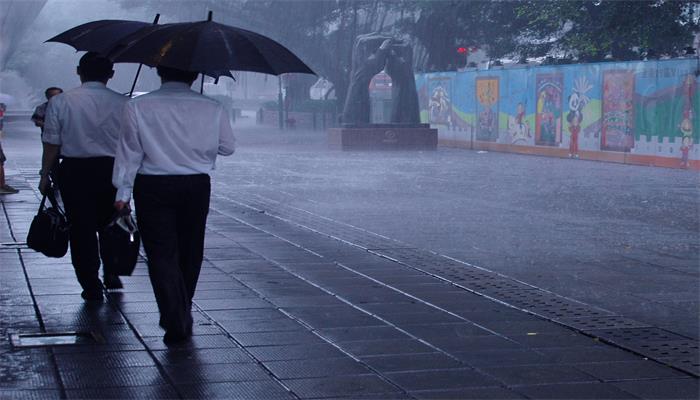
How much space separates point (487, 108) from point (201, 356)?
2841cm

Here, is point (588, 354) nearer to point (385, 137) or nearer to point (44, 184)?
point (44, 184)

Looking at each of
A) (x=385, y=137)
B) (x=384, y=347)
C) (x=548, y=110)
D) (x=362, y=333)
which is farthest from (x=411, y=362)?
(x=385, y=137)

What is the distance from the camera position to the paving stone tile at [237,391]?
5.47m

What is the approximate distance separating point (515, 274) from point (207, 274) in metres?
2.43

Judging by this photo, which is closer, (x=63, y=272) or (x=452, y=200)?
(x=63, y=272)

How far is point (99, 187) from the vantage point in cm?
781

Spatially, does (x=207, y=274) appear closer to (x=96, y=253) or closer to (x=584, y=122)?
(x=96, y=253)

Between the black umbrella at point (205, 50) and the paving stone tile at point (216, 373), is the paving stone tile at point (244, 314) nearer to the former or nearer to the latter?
the paving stone tile at point (216, 373)

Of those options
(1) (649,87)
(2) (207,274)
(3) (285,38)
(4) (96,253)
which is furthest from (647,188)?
(3) (285,38)

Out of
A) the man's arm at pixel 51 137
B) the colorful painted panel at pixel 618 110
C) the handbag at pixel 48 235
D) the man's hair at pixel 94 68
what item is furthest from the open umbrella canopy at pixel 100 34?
the colorful painted panel at pixel 618 110

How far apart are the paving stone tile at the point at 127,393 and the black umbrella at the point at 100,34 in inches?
95.3

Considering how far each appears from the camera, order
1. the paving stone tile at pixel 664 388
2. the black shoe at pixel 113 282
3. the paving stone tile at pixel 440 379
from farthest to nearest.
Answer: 1. the black shoe at pixel 113 282
2. the paving stone tile at pixel 440 379
3. the paving stone tile at pixel 664 388

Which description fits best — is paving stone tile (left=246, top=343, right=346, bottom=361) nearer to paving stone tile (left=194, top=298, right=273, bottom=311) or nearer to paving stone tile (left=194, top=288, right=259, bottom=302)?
paving stone tile (left=194, top=298, right=273, bottom=311)

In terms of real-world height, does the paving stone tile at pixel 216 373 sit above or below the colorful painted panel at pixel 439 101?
below
